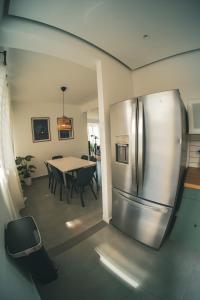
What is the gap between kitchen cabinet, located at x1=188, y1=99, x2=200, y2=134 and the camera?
1869 mm

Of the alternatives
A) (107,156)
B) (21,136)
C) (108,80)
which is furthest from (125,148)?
(21,136)

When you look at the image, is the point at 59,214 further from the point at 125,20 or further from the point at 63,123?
the point at 125,20

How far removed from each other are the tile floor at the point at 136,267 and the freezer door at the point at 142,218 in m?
0.13

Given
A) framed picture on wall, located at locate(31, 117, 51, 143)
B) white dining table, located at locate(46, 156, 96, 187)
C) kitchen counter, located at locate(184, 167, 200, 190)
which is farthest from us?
framed picture on wall, located at locate(31, 117, 51, 143)

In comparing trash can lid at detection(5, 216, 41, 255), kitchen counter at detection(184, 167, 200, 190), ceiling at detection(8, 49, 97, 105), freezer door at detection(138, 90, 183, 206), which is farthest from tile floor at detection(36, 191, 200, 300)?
ceiling at detection(8, 49, 97, 105)

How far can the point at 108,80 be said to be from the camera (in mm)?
2109

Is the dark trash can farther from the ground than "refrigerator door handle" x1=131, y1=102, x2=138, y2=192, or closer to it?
closer to it

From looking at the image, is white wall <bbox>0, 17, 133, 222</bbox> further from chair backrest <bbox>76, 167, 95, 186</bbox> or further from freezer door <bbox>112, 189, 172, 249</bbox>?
chair backrest <bbox>76, 167, 95, 186</bbox>

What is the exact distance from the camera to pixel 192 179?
172 cm

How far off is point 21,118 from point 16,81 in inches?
72.4

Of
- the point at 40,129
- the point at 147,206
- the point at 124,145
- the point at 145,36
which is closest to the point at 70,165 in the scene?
the point at 124,145

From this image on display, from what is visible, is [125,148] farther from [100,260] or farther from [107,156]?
[100,260]

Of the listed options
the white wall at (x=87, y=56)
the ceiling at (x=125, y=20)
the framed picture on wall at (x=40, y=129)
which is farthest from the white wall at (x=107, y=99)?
the framed picture on wall at (x=40, y=129)

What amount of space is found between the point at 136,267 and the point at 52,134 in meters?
4.65
